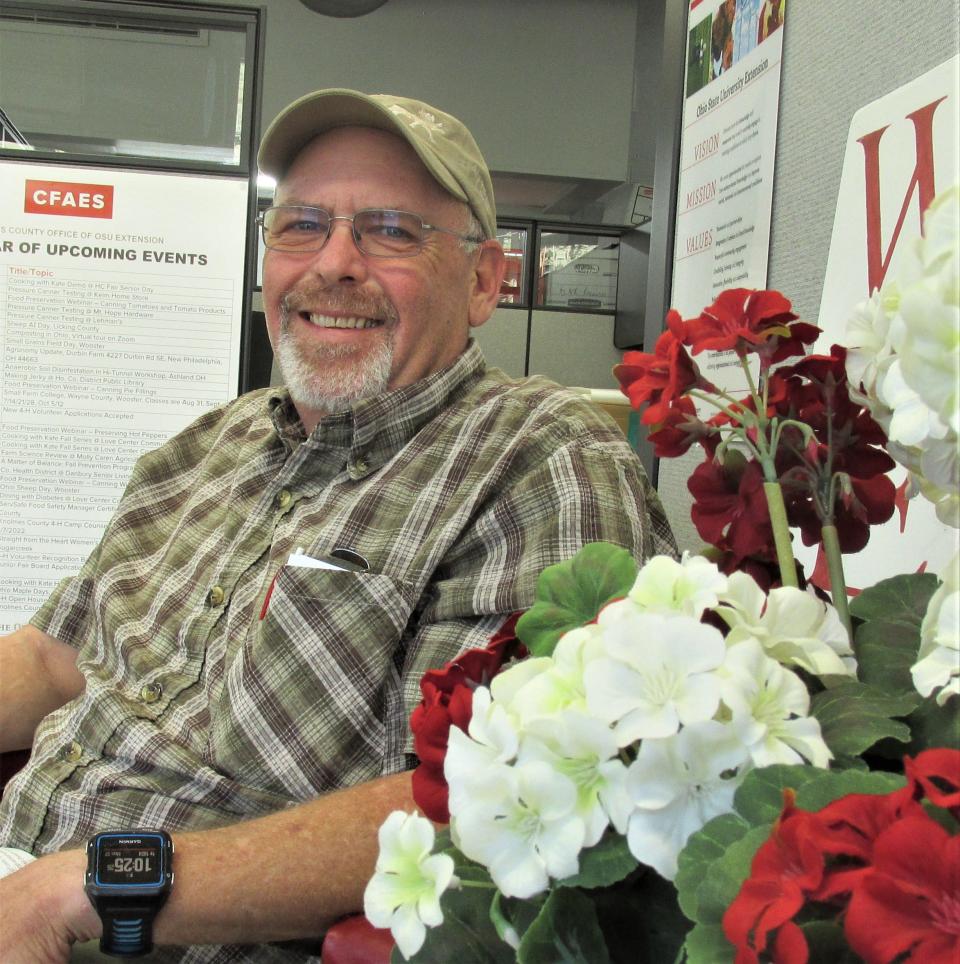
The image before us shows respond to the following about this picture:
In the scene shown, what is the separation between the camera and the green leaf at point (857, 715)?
0.30 meters

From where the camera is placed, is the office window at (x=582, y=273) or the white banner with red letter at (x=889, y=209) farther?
the office window at (x=582, y=273)

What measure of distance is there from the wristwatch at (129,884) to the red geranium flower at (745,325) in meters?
0.70

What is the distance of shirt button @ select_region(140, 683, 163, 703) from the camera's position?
1.19m

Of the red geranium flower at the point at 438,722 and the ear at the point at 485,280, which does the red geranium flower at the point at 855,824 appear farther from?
the ear at the point at 485,280

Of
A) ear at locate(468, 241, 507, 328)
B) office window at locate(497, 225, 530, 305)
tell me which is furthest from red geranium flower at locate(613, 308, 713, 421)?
office window at locate(497, 225, 530, 305)

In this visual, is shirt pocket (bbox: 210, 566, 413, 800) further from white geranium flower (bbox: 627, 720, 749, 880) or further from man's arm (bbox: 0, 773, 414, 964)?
white geranium flower (bbox: 627, 720, 749, 880)

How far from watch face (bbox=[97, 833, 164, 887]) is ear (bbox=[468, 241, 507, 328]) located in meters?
0.85

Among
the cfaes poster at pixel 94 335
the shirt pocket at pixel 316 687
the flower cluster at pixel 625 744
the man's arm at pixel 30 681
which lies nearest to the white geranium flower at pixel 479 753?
the flower cluster at pixel 625 744

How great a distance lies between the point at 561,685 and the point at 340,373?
111cm

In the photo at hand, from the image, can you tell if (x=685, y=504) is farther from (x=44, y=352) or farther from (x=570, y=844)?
(x=44, y=352)

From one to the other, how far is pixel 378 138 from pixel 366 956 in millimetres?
1064

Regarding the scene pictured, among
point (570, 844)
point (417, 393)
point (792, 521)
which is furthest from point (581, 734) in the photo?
point (417, 393)

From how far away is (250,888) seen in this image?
0.91 m

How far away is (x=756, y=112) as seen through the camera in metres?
1.07
